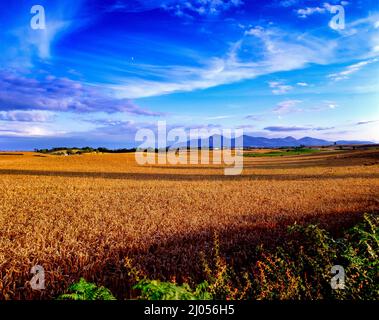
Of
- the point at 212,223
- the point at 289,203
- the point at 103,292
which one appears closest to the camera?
the point at 103,292

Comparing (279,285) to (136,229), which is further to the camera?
(136,229)

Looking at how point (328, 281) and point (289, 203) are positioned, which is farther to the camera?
point (289, 203)

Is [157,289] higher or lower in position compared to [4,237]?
higher

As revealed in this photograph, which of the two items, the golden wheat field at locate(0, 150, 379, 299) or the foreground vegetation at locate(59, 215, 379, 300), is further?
the golden wheat field at locate(0, 150, 379, 299)

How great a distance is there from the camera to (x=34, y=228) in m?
8.89

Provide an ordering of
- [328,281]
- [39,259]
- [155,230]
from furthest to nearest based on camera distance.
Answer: [155,230]
[39,259]
[328,281]

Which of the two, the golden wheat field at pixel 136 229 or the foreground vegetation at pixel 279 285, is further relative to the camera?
the golden wheat field at pixel 136 229

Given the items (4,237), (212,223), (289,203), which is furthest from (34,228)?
(289,203)
